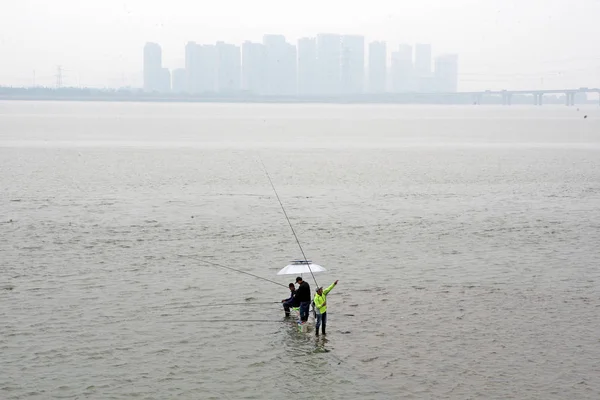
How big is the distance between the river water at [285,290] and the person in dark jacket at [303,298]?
1.68ft

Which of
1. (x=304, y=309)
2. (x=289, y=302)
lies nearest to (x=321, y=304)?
(x=304, y=309)

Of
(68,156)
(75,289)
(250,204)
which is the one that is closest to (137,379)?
(75,289)

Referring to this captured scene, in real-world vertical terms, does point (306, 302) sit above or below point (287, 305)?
above

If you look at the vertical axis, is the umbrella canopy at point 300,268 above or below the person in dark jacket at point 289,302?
above

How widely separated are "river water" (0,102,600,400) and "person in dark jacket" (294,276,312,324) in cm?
51

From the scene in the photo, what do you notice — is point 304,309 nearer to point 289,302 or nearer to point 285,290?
point 289,302

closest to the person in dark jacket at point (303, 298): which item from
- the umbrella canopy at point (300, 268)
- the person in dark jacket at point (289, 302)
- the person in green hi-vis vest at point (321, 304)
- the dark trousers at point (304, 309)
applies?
the dark trousers at point (304, 309)

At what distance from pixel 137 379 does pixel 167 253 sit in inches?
437

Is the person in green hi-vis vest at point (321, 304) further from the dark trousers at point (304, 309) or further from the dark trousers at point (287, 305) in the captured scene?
the dark trousers at point (287, 305)

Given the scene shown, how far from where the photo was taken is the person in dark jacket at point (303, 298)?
54.5 feet

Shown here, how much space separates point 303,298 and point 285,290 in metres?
3.82

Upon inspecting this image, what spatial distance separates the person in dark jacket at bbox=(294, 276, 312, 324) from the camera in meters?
16.6

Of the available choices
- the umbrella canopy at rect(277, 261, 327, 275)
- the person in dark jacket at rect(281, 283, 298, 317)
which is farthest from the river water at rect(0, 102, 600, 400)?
the umbrella canopy at rect(277, 261, 327, 275)

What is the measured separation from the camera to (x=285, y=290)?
2053cm
